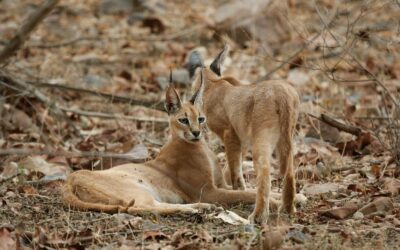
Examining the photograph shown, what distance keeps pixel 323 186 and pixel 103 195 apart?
1.99 m

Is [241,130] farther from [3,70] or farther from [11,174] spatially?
[3,70]

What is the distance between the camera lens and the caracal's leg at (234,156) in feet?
24.0

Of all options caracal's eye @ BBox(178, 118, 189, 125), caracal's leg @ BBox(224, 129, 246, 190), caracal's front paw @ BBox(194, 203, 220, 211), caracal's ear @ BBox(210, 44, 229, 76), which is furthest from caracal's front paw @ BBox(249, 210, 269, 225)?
caracal's ear @ BBox(210, 44, 229, 76)

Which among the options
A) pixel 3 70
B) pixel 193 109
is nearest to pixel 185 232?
pixel 193 109

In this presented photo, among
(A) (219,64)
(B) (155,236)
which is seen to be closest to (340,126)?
(A) (219,64)

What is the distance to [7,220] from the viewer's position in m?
6.48

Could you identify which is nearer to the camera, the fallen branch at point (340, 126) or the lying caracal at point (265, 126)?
the lying caracal at point (265, 126)

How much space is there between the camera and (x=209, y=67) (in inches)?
332

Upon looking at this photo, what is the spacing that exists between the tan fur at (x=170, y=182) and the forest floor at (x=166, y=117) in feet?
0.50

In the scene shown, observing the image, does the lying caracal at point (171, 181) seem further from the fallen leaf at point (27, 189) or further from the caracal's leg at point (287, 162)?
the fallen leaf at point (27, 189)

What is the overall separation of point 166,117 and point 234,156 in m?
3.38

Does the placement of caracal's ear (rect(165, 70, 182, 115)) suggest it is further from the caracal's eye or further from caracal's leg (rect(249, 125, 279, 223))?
→ caracal's leg (rect(249, 125, 279, 223))

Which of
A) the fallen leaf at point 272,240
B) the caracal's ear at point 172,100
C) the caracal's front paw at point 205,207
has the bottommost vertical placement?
the fallen leaf at point 272,240

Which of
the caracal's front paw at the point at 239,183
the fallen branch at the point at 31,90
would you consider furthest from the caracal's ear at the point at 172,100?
the fallen branch at the point at 31,90
